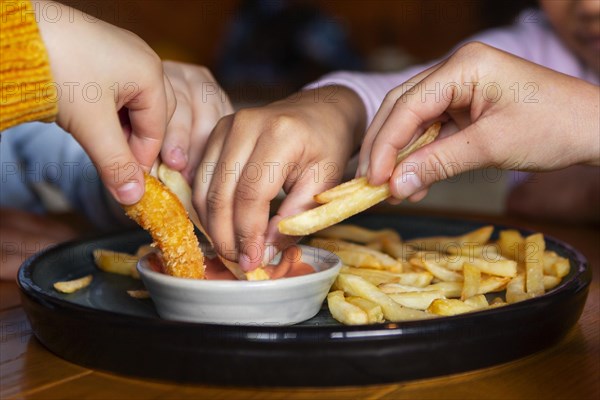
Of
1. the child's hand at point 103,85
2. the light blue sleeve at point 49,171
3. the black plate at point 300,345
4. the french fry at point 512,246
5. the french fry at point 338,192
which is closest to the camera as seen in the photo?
the black plate at point 300,345

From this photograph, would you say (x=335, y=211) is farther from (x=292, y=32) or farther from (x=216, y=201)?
(x=292, y=32)

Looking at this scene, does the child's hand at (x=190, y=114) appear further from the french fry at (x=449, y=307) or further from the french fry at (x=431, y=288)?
the french fry at (x=449, y=307)

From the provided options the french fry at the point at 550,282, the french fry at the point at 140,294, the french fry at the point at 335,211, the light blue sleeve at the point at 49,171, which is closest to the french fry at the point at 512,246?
the french fry at the point at 550,282

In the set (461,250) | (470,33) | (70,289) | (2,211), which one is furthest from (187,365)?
(470,33)

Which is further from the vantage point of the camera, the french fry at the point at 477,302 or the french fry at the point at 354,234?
the french fry at the point at 354,234

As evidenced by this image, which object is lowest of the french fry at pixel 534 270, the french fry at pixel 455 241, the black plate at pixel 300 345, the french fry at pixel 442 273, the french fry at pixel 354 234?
the french fry at pixel 354 234

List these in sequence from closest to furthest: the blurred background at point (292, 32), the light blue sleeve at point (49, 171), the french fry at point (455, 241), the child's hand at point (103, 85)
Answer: the child's hand at point (103, 85)
the french fry at point (455, 241)
the light blue sleeve at point (49, 171)
the blurred background at point (292, 32)

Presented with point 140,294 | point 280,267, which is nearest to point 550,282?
point 280,267

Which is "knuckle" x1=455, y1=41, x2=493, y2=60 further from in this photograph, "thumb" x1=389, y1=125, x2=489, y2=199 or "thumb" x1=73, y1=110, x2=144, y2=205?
"thumb" x1=73, y1=110, x2=144, y2=205
